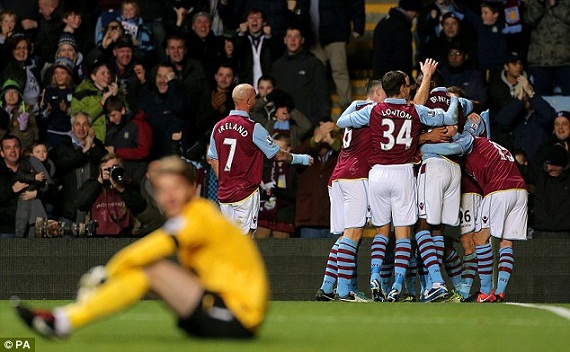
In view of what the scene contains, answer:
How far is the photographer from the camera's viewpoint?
1731 cm

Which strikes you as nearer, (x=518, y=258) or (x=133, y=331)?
(x=133, y=331)

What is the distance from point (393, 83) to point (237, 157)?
2.18 metres

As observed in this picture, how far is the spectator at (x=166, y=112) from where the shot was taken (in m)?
19.3

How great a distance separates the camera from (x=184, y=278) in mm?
7660

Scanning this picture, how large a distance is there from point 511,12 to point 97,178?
710 cm

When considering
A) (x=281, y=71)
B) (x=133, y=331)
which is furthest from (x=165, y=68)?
(x=133, y=331)

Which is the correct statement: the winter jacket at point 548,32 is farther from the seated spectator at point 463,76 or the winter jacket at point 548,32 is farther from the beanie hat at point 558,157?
the beanie hat at point 558,157

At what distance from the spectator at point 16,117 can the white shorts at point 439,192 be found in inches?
259

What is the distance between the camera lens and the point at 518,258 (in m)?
16.5

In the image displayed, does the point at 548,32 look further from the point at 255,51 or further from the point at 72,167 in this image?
the point at 72,167

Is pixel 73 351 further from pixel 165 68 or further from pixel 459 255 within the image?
pixel 165 68

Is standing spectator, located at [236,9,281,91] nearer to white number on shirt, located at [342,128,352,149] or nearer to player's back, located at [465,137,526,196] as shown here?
white number on shirt, located at [342,128,352,149]

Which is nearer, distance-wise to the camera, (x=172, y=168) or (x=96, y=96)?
(x=172, y=168)

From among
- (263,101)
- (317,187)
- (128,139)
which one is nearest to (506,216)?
(317,187)
